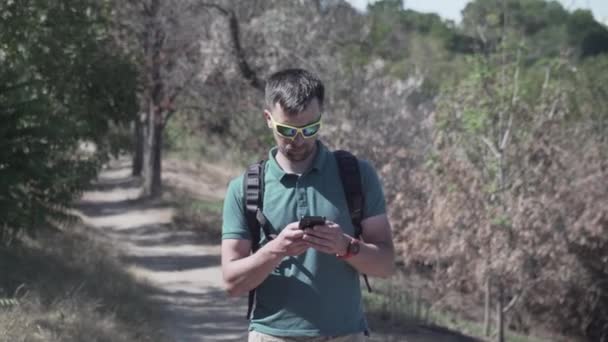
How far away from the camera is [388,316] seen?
11055 millimetres

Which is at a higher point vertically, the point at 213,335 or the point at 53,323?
the point at 53,323

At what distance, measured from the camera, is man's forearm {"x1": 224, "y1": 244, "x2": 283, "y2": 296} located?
347cm

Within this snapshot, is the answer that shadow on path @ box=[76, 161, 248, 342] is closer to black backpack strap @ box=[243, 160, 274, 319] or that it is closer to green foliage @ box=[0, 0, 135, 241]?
green foliage @ box=[0, 0, 135, 241]

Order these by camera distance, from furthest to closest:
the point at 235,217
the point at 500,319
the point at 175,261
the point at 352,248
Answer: the point at 175,261 < the point at 500,319 < the point at 235,217 < the point at 352,248

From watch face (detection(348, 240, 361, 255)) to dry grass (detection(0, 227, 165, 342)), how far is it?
162 inches

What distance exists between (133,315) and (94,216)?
1561cm

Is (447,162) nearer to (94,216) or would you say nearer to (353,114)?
(353,114)

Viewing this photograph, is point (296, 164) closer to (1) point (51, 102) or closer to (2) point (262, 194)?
(2) point (262, 194)

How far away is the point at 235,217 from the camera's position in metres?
3.69

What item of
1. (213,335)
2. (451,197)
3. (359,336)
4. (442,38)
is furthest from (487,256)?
(442,38)

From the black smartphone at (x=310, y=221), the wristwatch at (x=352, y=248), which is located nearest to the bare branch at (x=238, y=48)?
the wristwatch at (x=352, y=248)

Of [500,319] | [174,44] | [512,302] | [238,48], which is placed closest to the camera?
[500,319]

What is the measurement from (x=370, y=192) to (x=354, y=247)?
0.30 meters

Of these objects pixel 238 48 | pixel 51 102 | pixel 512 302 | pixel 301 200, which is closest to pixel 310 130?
pixel 301 200
